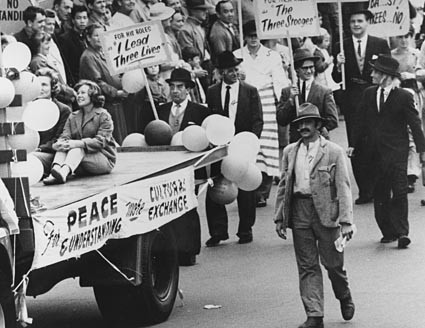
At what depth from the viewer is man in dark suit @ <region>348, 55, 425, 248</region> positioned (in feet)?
51.0

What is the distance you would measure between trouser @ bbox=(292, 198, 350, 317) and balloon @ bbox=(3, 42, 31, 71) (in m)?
2.87

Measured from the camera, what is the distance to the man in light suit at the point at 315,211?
38.5ft

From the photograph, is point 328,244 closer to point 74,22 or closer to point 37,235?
point 37,235

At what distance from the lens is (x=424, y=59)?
2056cm

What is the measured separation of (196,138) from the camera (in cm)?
1395

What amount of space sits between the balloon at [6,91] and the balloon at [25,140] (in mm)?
346

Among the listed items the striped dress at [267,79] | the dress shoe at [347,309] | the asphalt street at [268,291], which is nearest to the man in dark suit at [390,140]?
the asphalt street at [268,291]

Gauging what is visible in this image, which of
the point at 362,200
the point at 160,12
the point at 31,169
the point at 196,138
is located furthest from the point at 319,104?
the point at 31,169

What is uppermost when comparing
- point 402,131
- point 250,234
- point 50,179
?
point 50,179

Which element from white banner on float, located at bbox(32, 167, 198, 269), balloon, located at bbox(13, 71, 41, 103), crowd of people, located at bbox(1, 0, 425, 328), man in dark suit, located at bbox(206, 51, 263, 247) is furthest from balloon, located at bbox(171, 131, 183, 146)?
balloon, located at bbox(13, 71, 41, 103)

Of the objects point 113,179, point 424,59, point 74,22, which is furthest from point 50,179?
point 424,59

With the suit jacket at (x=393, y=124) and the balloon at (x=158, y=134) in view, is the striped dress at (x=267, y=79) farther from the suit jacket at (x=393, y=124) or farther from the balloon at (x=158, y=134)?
the balloon at (x=158, y=134)

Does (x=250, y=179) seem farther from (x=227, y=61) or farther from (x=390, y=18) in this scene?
(x=390, y=18)

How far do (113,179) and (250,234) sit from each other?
456cm
